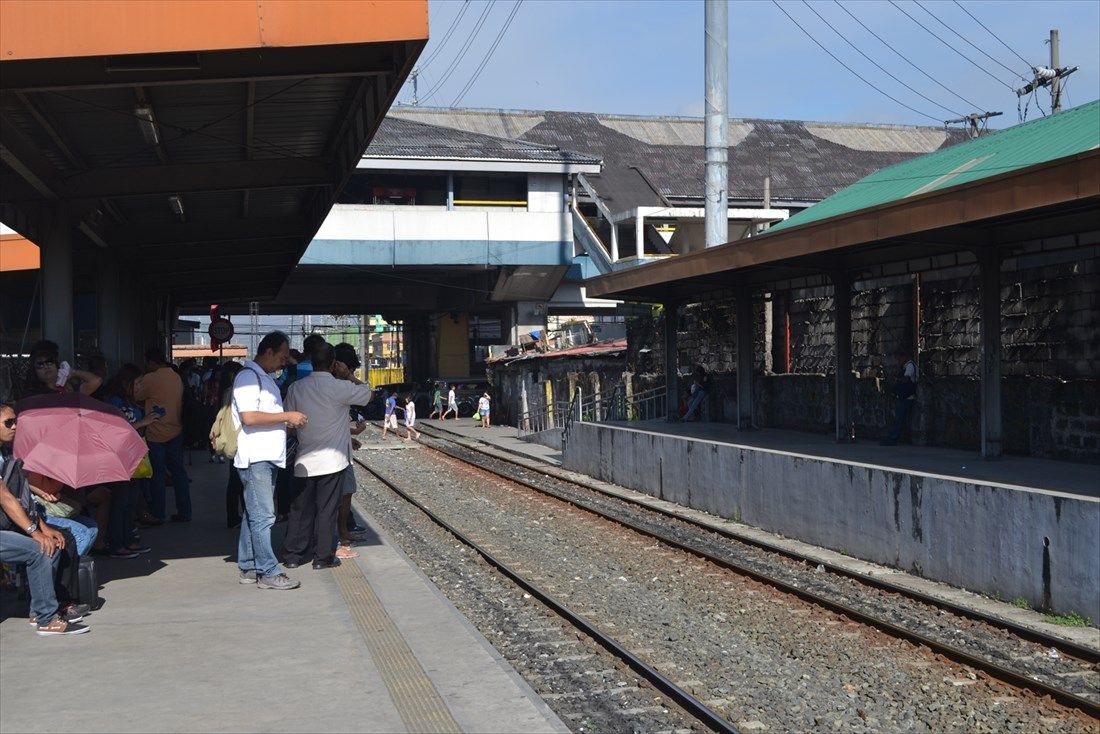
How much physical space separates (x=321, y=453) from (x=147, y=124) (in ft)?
13.0

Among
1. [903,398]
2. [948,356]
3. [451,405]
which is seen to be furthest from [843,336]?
[451,405]

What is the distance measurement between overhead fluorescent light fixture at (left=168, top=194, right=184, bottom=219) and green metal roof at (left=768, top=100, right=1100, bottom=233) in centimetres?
792

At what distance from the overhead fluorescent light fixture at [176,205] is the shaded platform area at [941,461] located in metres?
8.13

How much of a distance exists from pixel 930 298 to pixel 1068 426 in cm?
354

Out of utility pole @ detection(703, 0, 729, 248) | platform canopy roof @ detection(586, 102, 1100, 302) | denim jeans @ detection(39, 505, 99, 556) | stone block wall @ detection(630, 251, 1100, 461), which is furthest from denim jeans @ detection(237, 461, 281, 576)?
utility pole @ detection(703, 0, 729, 248)

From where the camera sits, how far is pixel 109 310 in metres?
16.1

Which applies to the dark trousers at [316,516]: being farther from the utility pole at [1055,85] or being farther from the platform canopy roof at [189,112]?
the utility pole at [1055,85]

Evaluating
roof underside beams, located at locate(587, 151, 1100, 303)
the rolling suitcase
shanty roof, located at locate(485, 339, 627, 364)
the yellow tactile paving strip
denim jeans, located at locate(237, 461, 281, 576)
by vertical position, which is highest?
roof underside beams, located at locate(587, 151, 1100, 303)

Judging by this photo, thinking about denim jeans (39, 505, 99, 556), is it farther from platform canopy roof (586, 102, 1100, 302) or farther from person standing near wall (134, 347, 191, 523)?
platform canopy roof (586, 102, 1100, 302)

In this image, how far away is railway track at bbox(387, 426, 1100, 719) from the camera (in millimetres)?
6938

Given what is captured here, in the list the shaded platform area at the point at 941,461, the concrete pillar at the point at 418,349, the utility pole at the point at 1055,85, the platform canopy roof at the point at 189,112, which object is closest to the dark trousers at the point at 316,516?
the platform canopy roof at the point at 189,112

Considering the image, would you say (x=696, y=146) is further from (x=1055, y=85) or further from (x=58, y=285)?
(x=58, y=285)

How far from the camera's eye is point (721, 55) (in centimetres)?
2694

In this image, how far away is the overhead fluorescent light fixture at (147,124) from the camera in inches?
400
